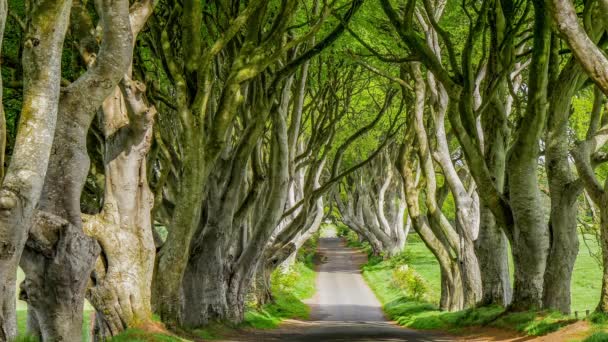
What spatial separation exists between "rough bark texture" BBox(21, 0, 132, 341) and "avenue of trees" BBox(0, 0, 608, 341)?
2 cm

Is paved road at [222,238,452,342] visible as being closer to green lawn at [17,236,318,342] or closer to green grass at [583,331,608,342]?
green lawn at [17,236,318,342]

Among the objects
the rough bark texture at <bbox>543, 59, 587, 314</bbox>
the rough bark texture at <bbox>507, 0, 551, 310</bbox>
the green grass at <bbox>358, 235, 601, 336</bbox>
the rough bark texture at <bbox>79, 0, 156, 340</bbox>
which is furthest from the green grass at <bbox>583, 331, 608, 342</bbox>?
the rough bark texture at <bbox>79, 0, 156, 340</bbox>

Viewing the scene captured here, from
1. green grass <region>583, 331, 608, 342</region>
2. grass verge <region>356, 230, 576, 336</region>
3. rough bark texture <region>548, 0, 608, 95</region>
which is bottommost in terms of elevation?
green grass <region>583, 331, 608, 342</region>

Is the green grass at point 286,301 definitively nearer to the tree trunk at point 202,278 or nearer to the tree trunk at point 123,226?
the tree trunk at point 202,278

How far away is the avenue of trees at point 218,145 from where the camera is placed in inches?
283

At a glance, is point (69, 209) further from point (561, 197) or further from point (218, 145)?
point (561, 197)

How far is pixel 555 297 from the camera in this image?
13.5 metres

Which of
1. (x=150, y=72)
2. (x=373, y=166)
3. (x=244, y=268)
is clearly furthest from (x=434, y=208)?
(x=373, y=166)

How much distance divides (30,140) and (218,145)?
735 cm

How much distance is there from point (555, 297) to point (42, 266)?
9742 mm

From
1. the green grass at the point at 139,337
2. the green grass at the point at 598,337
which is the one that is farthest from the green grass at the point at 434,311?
the green grass at the point at 139,337

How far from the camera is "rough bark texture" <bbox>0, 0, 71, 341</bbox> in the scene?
5.51m

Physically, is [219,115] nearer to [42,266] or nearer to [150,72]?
[150,72]

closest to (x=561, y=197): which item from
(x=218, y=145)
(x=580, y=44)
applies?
(x=580, y=44)
